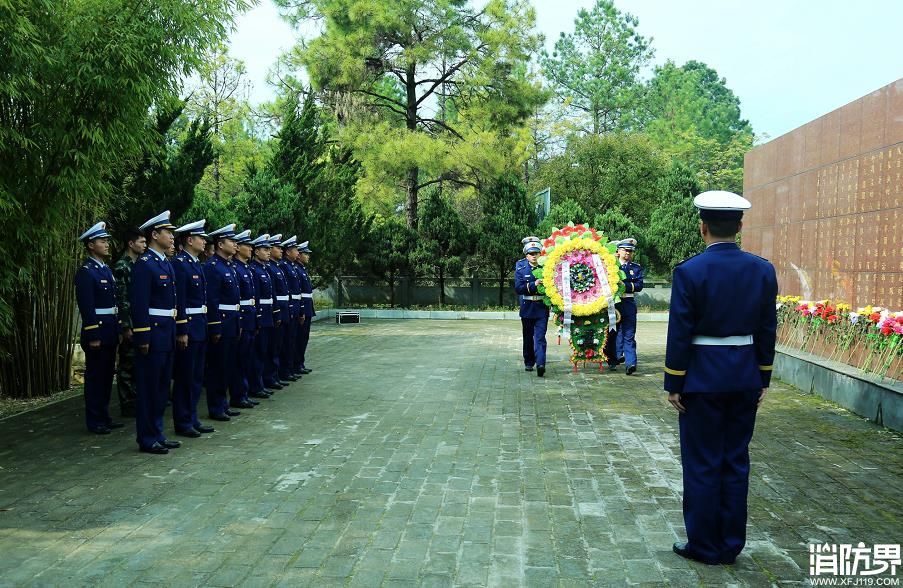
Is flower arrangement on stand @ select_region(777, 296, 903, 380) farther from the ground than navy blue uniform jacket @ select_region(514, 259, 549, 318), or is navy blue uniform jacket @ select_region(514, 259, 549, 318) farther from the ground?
navy blue uniform jacket @ select_region(514, 259, 549, 318)

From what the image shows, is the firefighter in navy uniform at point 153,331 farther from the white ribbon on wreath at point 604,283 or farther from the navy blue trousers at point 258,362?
the white ribbon on wreath at point 604,283

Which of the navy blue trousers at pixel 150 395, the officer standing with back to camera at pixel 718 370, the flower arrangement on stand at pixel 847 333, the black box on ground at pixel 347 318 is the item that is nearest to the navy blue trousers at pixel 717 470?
the officer standing with back to camera at pixel 718 370

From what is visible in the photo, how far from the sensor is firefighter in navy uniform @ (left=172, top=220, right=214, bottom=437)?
6.80 m

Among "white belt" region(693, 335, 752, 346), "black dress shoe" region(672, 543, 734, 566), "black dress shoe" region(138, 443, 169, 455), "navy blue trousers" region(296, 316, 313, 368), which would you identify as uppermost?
"white belt" region(693, 335, 752, 346)

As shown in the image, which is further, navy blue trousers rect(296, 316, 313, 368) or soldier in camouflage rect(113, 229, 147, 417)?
navy blue trousers rect(296, 316, 313, 368)

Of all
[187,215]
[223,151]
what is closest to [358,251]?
[223,151]

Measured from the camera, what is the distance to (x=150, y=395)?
626cm

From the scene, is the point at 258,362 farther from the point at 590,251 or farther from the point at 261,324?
the point at 590,251

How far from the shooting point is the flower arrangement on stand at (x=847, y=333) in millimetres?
7754

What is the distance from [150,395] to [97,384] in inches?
39.0

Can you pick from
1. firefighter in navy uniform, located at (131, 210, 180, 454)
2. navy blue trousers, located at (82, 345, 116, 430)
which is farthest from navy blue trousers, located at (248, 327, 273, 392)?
firefighter in navy uniform, located at (131, 210, 180, 454)

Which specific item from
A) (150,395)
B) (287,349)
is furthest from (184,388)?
(287,349)

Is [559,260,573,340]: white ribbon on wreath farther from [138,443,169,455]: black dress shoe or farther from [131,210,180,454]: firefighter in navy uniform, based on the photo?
[138,443,169,455]: black dress shoe

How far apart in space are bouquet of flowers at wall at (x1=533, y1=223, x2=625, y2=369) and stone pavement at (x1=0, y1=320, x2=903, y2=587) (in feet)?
7.05
